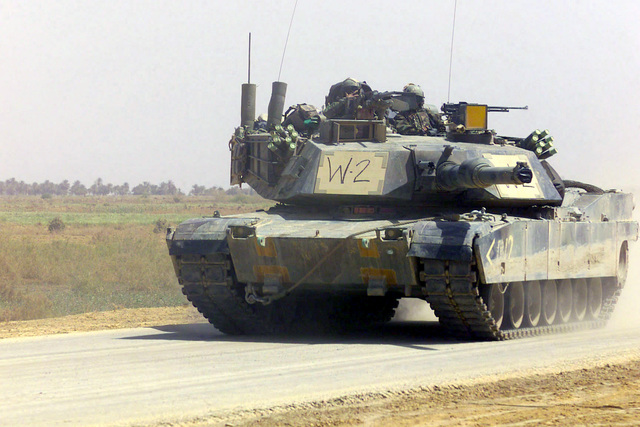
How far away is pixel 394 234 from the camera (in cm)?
1224

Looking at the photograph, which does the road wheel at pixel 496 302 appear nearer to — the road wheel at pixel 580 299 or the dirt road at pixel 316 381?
the dirt road at pixel 316 381

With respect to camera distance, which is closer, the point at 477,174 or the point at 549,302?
the point at 477,174

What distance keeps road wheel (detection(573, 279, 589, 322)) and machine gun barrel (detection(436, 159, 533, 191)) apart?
3.69 metres

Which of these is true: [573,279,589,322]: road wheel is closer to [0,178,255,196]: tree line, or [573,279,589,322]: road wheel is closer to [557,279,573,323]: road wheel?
[557,279,573,323]: road wheel

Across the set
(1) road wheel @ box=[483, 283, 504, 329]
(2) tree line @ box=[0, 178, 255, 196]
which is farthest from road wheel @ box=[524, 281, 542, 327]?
(2) tree line @ box=[0, 178, 255, 196]

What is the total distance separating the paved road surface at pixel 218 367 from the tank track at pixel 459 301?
251 mm

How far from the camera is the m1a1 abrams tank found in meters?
12.4

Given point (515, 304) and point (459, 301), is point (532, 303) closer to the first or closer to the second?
point (515, 304)

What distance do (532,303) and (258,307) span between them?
3926mm

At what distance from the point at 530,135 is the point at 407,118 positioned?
2.00 metres

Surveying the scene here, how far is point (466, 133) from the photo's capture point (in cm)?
1523

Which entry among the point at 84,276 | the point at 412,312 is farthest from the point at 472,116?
the point at 84,276

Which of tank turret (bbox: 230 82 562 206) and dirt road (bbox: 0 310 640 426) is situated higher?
tank turret (bbox: 230 82 562 206)

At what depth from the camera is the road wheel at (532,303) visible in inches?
568
